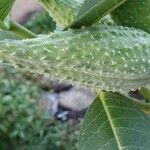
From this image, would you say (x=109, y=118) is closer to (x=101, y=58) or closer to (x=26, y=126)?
(x=101, y=58)

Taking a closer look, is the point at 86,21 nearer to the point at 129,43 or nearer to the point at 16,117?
the point at 129,43

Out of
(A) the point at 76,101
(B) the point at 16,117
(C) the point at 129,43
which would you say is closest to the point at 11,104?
(B) the point at 16,117

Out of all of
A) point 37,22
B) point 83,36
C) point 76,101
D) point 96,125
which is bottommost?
point 76,101

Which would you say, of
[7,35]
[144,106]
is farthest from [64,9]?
[144,106]

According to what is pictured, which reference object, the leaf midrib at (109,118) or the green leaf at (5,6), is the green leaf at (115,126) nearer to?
the leaf midrib at (109,118)

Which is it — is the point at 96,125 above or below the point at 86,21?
below

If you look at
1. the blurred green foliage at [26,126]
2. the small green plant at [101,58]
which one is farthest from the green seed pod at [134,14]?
the blurred green foliage at [26,126]

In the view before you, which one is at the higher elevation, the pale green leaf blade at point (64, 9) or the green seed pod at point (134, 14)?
the pale green leaf blade at point (64, 9)
